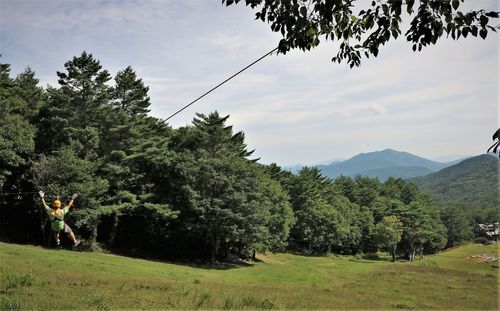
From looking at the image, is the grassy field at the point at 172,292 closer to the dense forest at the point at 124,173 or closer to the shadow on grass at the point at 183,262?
the dense forest at the point at 124,173

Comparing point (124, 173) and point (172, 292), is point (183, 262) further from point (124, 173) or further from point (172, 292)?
point (172, 292)

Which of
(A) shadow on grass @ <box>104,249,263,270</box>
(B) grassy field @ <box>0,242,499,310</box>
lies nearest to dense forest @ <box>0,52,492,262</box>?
(A) shadow on grass @ <box>104,249,263,270</box>

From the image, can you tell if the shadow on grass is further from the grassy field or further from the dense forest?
the grassy field

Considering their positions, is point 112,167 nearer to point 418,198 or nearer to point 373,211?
point 373,211

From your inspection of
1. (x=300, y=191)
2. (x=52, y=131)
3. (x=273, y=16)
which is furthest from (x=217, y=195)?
(x=273, y=16)

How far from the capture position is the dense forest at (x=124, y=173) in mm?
38656

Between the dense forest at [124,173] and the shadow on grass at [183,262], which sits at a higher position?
the dense forest at [124,173]

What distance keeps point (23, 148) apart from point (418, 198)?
4092 inches

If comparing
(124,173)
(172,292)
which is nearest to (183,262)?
(124,173)

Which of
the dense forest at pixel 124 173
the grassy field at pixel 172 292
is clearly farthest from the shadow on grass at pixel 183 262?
the grassy field at pixel 172 292

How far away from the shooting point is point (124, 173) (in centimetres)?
4409

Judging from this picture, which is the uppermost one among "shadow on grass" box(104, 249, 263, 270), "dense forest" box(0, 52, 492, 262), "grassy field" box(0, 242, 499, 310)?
"dense forest" box(0, 52, 492, 262)

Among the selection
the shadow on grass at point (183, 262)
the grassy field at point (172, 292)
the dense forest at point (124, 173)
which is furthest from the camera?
the shadow on grass at point (183, 262)

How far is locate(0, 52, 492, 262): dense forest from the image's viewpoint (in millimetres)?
38656
